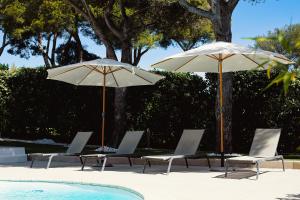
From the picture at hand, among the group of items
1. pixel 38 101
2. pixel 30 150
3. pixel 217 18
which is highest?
pixel 217 18

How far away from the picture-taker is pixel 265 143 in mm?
10469

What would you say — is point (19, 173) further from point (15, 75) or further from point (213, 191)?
point (15, 75)

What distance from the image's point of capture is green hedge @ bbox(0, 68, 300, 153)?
14875 millimetres

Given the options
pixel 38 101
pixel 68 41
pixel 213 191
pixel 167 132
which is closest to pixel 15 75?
pixel 38 101

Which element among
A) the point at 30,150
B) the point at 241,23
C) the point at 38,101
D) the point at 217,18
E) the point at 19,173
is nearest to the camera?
the point at 19,173

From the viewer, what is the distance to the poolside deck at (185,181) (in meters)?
7.23

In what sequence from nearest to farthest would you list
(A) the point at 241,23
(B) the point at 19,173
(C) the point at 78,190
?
(C) the point at 78,190 < (B) the point at 19,173 < (A) the point at 241,23

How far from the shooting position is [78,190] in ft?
29.4

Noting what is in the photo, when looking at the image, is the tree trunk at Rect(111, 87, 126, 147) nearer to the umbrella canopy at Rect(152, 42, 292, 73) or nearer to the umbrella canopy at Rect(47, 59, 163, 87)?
the umbrella canopy at Rect(47, 59, 163, 87)

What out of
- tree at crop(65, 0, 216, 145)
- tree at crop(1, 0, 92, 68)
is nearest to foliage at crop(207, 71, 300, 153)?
tree at crop(65, 0, 216, 145)

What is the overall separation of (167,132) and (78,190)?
821cm

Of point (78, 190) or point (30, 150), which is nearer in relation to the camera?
point (78, 190)

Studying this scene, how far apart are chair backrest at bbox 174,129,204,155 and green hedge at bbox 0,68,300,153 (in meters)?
4.06

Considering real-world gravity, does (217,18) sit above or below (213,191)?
above
